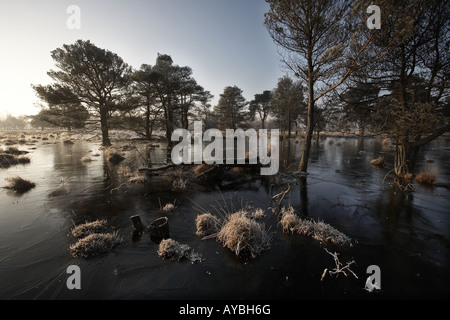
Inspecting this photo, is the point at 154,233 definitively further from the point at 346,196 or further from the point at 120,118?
→ the point at 120,118

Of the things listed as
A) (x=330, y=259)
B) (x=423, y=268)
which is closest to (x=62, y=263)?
(x=330, y=259)

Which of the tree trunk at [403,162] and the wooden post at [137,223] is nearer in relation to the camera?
the wooden post at [137,223]

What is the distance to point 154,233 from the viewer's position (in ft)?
17.5

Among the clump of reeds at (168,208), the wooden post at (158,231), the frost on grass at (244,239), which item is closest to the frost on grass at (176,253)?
the wooden post at (158,231)

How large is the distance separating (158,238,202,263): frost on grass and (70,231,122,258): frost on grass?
1422 millimetres

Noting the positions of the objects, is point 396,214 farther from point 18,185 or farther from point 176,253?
point 18,185

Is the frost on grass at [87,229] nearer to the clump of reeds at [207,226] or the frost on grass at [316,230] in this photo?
the clump of reeds at [207,226]

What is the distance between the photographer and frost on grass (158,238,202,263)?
4484mm

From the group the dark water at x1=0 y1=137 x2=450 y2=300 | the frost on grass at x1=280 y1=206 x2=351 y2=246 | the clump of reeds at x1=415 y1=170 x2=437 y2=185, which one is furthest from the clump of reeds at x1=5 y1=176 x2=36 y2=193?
the clump of reeds at x1=415 y1=170 x2=437 y2=185

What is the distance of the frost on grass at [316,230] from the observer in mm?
5105

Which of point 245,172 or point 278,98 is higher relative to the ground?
point 278,98

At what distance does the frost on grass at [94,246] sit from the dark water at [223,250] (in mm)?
194

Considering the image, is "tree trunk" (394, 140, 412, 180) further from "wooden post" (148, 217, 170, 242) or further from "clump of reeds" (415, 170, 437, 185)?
"wooden post" (148, 217, 170, 242)
